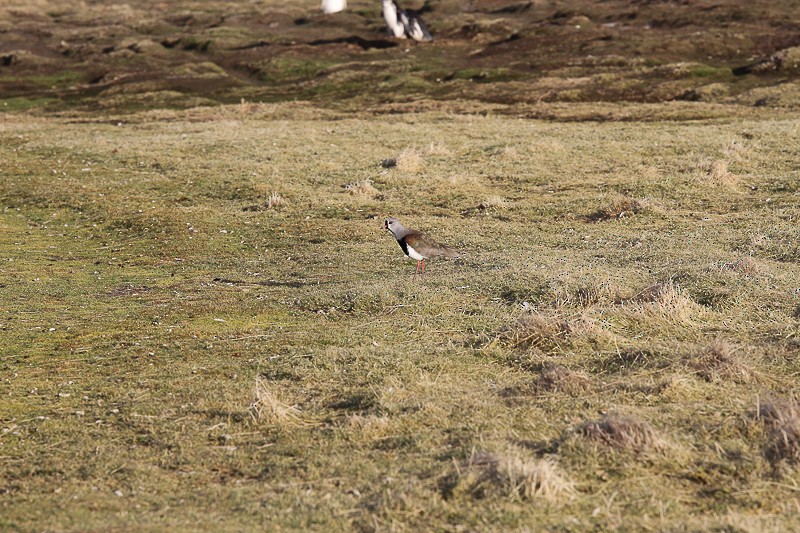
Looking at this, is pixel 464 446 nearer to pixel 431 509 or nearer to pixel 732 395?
pixel 431 509

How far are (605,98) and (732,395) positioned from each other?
138 feet

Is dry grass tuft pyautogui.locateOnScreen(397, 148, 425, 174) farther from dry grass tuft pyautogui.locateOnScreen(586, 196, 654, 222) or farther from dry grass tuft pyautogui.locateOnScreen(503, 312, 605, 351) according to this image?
dry grass tuft pyautogui.locateOnScreen(503, 312, 605, 351)

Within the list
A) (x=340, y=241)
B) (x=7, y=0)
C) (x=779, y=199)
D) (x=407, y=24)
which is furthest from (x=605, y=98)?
(x=7, y=0)

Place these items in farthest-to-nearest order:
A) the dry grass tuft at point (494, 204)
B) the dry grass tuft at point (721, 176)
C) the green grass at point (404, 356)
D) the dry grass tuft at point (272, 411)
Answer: the dry grass tuft at point (721, 176), the dry grass tuft at point (494, 204), the dry grass tuft at point (272, 411), the green grass at point (404, 356)

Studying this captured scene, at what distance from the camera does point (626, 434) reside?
824 cm

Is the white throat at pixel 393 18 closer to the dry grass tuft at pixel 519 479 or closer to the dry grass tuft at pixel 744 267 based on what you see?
the dry grass tuft at pixel 744 267

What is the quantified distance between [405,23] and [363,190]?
6275 centimetres

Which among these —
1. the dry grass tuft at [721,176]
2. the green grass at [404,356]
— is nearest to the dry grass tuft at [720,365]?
the green grass at [404,356]

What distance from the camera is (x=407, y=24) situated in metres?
84.9

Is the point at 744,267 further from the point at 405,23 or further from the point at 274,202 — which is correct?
the point at 405,23

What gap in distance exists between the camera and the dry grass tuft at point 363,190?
994 inches

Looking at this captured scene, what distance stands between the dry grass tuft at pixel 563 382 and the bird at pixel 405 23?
7734 cm

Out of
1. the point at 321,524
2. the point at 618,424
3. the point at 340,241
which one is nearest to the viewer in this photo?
the point at 321,524

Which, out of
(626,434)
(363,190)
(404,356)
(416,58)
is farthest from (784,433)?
(416,58)
